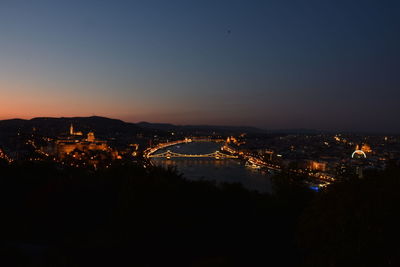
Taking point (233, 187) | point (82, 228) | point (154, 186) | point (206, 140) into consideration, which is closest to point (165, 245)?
point (154, 186)

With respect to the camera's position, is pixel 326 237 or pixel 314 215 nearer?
pixel 326 237

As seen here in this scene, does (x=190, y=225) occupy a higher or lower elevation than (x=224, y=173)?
higher

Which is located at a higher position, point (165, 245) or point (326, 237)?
point (326, 237)

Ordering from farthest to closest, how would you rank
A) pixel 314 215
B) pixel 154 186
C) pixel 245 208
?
pixel 245 208
pixel 154 186
pixel 314 215

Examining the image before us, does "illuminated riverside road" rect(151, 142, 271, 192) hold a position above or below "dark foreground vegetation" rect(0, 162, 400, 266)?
below

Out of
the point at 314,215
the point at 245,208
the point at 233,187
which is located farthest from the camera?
the point at 233,187

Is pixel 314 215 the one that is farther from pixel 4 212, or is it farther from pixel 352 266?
pixel 4 212

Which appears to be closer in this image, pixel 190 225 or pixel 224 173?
pixel 190 225

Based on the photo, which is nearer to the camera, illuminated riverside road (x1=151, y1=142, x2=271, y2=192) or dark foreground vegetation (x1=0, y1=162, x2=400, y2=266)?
dark foreground vegetation (x1=0, y1=162, x2=400, y2=266)
